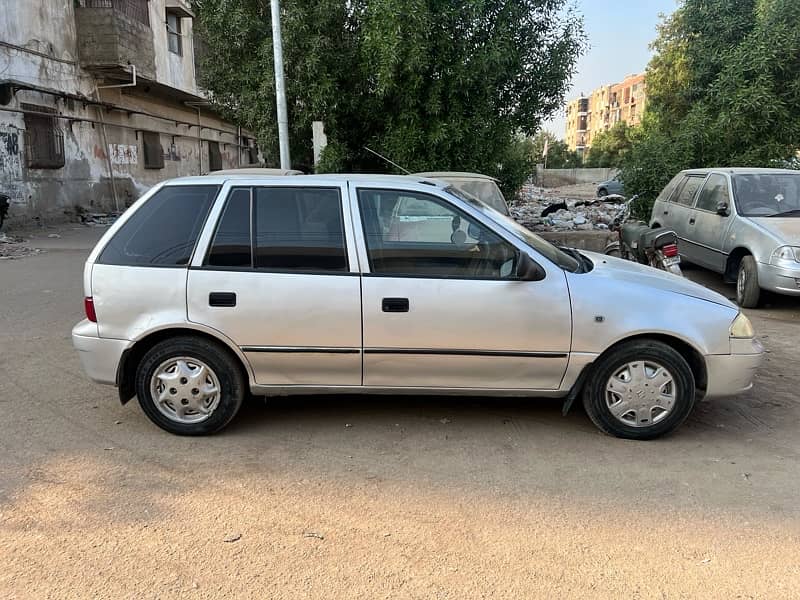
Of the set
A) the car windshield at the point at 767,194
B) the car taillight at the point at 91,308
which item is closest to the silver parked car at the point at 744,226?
the car windshield at the point at 767,194

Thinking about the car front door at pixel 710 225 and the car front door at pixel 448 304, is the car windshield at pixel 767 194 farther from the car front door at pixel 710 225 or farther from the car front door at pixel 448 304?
the car front door at pixel 448 304

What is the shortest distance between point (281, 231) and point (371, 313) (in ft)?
2.53

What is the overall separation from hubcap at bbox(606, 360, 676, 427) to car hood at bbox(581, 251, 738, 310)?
1.65ft

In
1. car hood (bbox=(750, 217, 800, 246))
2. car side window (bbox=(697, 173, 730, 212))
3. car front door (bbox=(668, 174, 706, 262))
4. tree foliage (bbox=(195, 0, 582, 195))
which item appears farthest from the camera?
tree foliage (bbox=(195, 0, 582, 195))

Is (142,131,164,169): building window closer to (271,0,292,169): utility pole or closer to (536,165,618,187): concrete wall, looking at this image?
(271,0,292,169): utility pole

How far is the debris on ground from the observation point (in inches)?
470

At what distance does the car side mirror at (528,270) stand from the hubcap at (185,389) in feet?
6.55

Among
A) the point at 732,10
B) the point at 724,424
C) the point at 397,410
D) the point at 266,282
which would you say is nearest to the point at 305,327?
the point at 266,282

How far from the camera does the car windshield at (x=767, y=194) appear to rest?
7.84 metres

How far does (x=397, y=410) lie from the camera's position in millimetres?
4484

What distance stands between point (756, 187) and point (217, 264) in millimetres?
7309

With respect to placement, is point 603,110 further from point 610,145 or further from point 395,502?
point 395,502

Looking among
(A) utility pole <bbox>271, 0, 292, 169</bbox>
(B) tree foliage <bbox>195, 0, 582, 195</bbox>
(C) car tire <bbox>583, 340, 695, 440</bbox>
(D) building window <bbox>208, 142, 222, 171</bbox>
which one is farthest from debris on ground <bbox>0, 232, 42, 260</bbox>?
(D) building window <bbox>208, 142, 222, 171</bbox>

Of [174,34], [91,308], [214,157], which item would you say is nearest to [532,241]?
[91,308]
